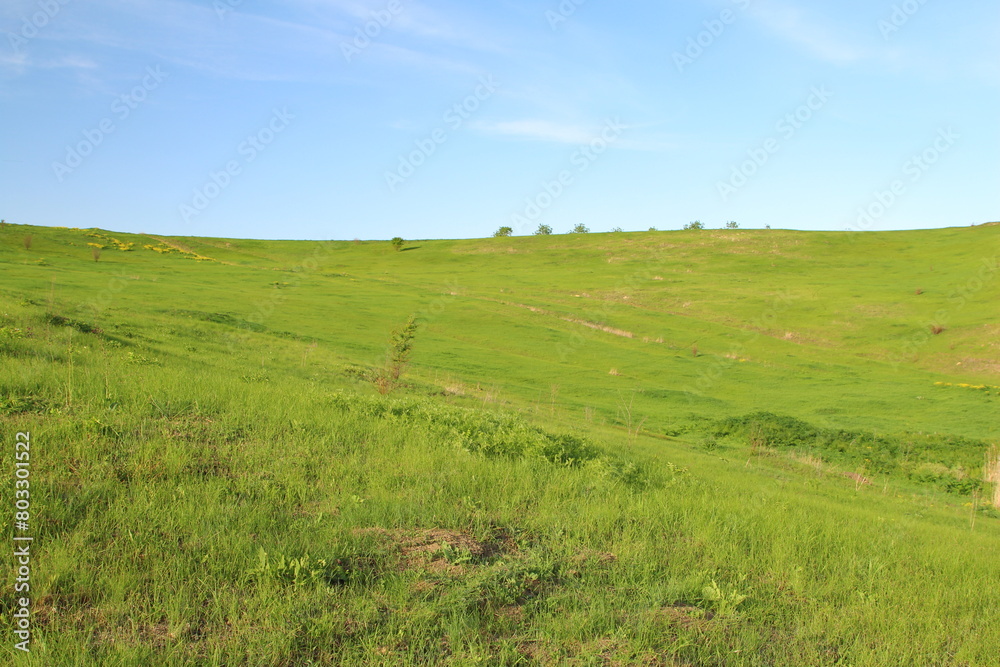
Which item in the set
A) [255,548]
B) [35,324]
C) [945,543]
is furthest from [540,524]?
[35,324]

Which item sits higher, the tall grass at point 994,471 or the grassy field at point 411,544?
the grassy field at point 411,544

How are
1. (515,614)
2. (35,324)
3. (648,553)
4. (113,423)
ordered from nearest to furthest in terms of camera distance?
(515,614) → (648,553) → (113,423) → (35,324)

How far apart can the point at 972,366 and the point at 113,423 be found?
192 ft

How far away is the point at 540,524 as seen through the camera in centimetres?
652

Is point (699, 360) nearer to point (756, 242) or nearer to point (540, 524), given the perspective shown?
point (540, 524)

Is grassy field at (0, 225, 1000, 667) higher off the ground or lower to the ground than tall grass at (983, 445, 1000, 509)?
higher

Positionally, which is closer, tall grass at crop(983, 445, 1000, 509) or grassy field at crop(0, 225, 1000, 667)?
grassy field at crop(0, 225, 1000, 667)

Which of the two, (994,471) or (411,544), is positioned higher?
(411,544)

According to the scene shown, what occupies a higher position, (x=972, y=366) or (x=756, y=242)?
(x=756, y=242)

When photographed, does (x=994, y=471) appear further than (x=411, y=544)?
Yes

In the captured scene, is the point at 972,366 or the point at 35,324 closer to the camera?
the point at 35,324

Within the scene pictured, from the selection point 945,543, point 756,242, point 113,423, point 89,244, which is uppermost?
point 756,242

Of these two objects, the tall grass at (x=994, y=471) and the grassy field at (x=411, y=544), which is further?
the tall grass at (x=994, y=471)

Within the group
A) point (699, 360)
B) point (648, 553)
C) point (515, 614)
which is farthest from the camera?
point (699, 360)
